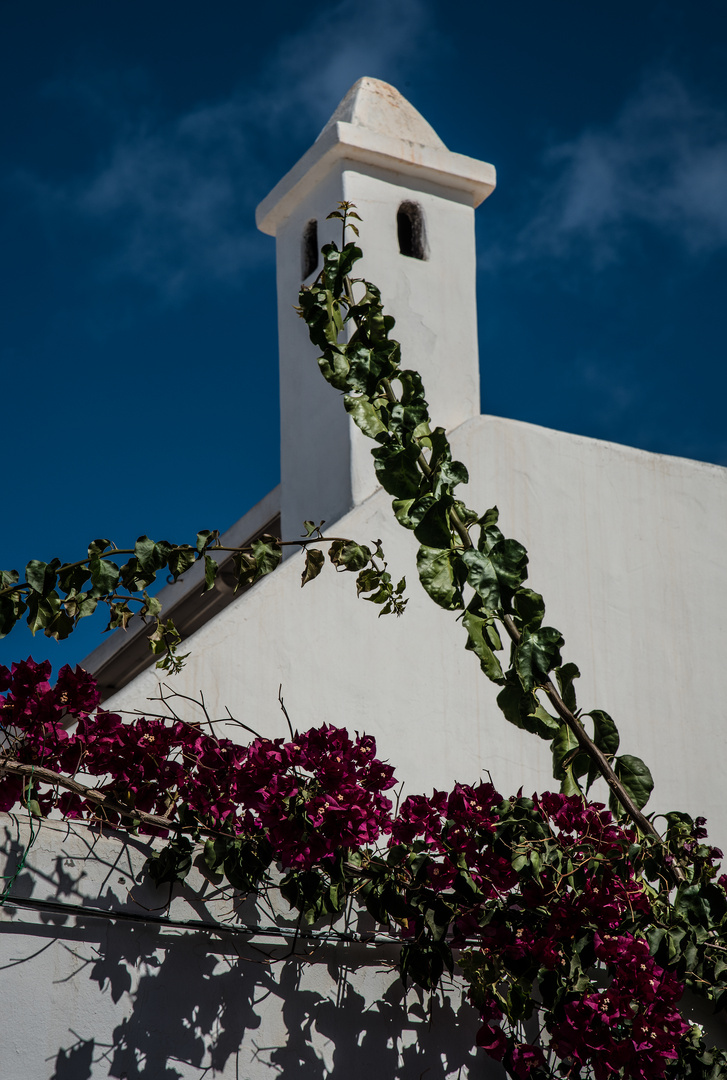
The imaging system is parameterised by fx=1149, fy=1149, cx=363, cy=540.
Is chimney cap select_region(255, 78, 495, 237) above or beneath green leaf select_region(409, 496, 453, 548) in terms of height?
above

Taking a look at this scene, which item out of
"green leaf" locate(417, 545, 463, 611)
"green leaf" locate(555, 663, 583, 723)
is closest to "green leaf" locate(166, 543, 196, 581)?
"green leaf" locate(417, 545, 463, 611)

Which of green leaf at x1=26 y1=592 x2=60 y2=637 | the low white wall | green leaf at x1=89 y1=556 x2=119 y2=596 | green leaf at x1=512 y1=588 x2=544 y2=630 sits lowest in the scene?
the low white wall

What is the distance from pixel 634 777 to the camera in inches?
115

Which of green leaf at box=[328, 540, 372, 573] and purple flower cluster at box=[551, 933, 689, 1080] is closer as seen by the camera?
purple flower cluster at box=[551, 933, 689, 1080]

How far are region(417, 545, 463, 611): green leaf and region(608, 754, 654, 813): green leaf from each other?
64cm

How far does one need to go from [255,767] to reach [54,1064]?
787 mm

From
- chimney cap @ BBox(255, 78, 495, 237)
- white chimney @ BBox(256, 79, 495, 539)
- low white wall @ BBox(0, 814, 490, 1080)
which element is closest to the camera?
low white wall @ BBox(0, 814, 490, 1080)

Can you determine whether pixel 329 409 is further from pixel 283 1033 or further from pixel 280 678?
pixel 283 1033

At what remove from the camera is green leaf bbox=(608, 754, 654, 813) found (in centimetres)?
290

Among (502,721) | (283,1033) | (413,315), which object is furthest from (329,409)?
(283,1033)

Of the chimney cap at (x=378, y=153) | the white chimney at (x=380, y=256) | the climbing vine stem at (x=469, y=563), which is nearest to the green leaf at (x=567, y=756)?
the climbing vine stem at (x=469, y=563)

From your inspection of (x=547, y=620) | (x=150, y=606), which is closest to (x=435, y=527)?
(x=150, y=606)

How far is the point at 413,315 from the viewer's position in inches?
206

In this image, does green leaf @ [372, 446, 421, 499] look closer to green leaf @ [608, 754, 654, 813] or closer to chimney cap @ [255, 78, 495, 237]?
green leaf @ [608, 754, 654, 813]
